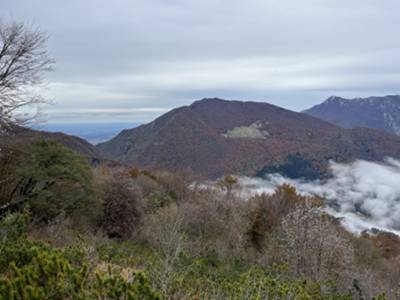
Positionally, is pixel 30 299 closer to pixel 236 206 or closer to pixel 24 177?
pixel 24 177

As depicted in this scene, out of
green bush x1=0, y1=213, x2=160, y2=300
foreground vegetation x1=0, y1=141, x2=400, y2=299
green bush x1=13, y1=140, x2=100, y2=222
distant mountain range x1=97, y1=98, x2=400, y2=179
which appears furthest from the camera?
distant mountain range x1=97, y1=98, x2=400, y2=179

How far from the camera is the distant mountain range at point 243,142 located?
11106 cm

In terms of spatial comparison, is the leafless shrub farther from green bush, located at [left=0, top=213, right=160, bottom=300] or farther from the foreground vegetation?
green bush, located at [left=0, top=213, right=160, bottom=300]

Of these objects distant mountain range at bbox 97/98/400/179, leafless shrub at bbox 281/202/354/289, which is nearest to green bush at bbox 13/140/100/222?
leafless shrub at bbox 281/202/354/289

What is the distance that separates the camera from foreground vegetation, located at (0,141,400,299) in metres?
4.01

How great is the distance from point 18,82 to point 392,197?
479 ft

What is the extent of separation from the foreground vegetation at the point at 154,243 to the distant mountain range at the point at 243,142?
204 ft

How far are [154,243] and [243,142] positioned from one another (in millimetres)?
103140

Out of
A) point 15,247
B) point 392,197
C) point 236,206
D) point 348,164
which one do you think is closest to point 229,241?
point 236,206

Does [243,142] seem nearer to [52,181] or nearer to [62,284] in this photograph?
[52,181]

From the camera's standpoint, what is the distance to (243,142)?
4875 inches

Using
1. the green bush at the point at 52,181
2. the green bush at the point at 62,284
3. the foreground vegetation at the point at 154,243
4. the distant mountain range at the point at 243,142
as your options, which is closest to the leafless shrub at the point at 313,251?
the foreground vegetation at the point at 154,243

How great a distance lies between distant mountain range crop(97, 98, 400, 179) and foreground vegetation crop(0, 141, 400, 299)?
62245 mm

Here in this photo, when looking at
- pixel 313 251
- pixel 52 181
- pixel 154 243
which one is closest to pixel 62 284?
pixel 313 251
